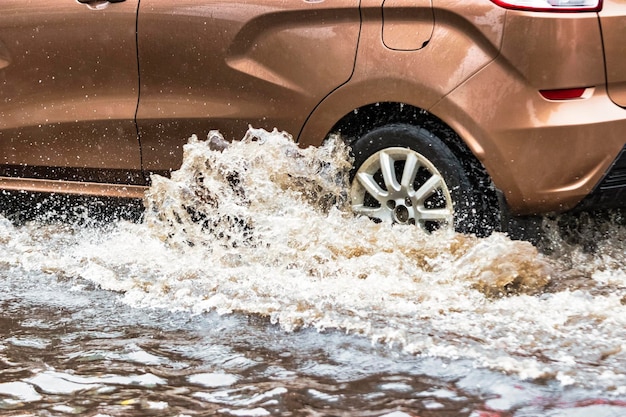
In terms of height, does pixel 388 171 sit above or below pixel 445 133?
below

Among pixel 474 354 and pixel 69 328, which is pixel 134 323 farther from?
pixel 474 354

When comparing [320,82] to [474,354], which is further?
[320,82]

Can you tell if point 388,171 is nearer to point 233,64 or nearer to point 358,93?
point 358,93

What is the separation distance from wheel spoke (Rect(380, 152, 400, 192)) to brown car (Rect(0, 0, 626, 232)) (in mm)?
10

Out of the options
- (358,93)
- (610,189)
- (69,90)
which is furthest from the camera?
(69,90)

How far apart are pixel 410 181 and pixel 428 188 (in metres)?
0.10

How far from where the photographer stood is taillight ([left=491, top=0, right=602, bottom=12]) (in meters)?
3.98

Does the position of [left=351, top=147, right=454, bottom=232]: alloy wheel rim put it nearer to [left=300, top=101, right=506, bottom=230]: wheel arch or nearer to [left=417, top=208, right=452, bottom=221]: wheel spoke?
[left=417, top=208, right=452, bottom=221]: wheel spoke

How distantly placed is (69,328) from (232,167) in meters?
1.33

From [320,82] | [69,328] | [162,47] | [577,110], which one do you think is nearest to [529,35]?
[577,110]

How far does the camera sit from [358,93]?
4.39 meters

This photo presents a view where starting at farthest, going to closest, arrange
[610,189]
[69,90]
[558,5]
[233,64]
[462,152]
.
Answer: [69,90] < [233,64] < [462,152] < [610,189] < [558,5]

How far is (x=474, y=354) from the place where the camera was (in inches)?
127

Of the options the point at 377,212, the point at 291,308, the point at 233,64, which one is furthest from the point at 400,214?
the point at 233,64
